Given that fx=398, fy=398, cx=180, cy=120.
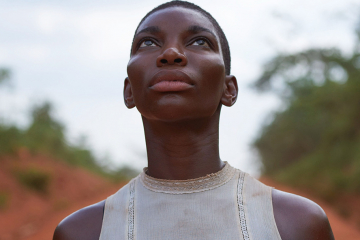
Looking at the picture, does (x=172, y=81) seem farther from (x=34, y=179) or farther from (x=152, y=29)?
(x=34, y=179)

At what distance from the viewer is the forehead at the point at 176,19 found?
2.20m

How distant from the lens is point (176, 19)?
2.21 meters

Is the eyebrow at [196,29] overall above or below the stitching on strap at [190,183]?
above

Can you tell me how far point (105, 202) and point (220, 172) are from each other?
0.66 m

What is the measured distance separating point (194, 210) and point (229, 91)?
79 cm

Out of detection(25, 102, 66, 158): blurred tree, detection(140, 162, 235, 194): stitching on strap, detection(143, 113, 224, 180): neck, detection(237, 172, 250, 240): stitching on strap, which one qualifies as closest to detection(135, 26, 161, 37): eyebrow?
detection(143, 113, 224, 180): neck

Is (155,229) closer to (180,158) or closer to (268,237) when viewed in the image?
(180,158)

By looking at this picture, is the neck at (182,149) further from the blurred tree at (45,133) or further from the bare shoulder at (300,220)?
the blurred tree at (45,133)

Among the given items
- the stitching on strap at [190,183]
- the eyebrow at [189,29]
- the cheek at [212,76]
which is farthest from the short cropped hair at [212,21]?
the stitching on strap at [190,183]

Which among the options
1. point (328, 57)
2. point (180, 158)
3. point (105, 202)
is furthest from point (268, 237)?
point (328, 57)

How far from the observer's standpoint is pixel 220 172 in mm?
2182

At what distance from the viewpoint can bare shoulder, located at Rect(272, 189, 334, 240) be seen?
77.3 inches

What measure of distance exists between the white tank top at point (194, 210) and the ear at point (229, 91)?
1.33 ft

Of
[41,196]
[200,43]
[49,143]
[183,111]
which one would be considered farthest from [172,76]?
[49,143]
